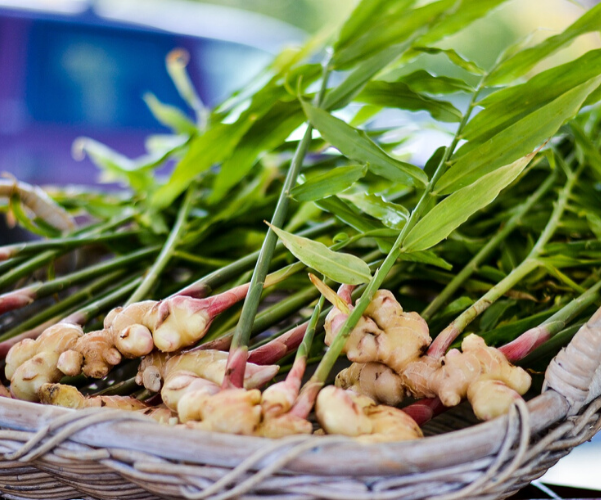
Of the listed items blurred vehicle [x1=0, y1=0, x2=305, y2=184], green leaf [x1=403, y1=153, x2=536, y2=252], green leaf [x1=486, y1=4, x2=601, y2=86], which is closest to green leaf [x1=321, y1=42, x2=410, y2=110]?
green leaf [x1=486, y1=4, x2=601, y2=86]

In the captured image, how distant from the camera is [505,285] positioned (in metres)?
0.69

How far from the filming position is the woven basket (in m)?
0.43

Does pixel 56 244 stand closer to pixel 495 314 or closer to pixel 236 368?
pixel 236 368

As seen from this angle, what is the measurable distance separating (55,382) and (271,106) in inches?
20.0

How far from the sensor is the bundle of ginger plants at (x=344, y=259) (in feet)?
1.77

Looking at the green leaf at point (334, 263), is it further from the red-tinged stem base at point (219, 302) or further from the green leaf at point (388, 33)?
the green leaf at point (388, 33)

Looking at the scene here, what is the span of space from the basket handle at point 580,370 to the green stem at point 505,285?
0.11 meters

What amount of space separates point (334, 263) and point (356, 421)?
0.56 feet

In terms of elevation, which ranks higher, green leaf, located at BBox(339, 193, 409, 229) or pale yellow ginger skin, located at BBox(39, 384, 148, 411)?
green leaf, located at BBox(339, 193, 409, 229)

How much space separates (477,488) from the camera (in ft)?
1.45

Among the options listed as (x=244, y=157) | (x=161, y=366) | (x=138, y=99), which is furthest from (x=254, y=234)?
(x=138, y=99)

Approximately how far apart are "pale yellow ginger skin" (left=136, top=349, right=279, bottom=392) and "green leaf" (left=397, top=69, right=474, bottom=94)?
474mm

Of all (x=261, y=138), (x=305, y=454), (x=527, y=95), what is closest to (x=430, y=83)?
(x=527, y=95)

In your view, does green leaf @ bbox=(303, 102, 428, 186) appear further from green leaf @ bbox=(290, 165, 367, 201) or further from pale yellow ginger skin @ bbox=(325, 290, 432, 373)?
pale yellow ginger skin @ bbox=(325, 290, 432, 373)
